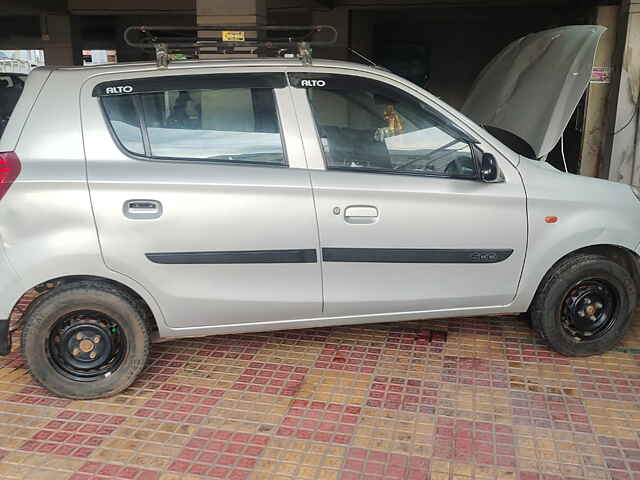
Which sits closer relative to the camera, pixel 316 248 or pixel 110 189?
pixel 110 189

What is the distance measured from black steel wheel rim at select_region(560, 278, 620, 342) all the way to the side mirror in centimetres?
96

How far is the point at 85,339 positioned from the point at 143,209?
2.66 ft

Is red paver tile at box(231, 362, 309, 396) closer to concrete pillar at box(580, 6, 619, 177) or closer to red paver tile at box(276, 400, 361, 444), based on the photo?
red paver tile at box(276, 400, 361, 444)

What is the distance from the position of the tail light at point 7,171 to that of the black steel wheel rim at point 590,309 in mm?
3258

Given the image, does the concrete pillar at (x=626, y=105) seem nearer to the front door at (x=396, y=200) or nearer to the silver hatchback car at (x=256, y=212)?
the silver hatchback car at (x=256, y=212)

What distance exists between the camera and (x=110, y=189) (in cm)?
319

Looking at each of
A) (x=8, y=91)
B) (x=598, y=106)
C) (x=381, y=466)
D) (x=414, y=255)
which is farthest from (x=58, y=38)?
(x=381, y=466)

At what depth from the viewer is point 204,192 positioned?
3.28 m

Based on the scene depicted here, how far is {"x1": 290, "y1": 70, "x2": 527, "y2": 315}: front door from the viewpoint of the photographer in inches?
135

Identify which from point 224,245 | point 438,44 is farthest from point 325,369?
point 438,44

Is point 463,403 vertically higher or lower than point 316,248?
lower

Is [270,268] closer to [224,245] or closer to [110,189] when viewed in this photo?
[224,245]

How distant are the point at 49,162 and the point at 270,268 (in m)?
1.29

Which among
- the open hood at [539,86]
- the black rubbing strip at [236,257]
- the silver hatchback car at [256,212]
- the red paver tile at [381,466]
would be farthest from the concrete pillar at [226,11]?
the red paver tile at [381,466]
